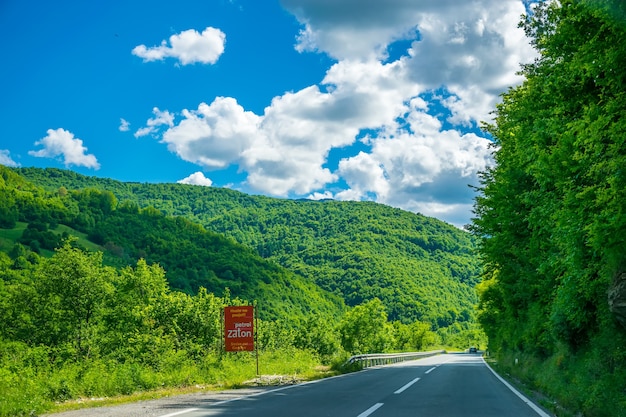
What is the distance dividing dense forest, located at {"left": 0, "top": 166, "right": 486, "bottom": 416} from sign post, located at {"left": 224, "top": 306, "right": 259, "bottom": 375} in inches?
41.5

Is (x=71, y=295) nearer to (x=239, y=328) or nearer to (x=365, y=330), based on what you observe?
(x=239, y=328)

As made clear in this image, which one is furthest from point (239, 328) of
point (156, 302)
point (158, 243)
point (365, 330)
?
point (158, 243)

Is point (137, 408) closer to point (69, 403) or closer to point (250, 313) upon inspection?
point (69, 403)

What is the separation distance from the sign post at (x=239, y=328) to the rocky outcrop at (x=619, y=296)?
1299cm

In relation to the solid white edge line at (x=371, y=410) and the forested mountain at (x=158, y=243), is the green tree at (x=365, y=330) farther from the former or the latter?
the solid white edge line at (x=371, y=410)

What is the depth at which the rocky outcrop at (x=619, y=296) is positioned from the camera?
9.25 m

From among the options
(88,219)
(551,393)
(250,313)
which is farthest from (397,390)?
(88,219)

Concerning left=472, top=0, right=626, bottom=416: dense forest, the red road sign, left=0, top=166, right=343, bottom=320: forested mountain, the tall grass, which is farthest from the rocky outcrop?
left=0, top=166, right=343, bottom=320: forested mountain

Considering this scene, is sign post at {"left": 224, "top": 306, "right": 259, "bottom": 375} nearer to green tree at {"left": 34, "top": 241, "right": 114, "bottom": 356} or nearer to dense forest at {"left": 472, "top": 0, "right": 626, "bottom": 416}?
green tree at {"left": 34, "top": 241, "right": 114, "bottom": 356}

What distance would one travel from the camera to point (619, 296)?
30.7 feet

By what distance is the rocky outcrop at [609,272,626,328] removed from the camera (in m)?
9.25

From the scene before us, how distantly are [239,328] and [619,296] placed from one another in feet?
45.5

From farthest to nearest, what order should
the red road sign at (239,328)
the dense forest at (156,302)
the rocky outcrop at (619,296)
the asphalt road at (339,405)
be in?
the red road sign at (239,328), the dense forest at (156,302), the asphalt road at (339,405), the rocky outcrop at (619,296)

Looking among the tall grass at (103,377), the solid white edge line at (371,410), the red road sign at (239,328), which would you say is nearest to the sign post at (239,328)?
the red road sign at (239,328)
